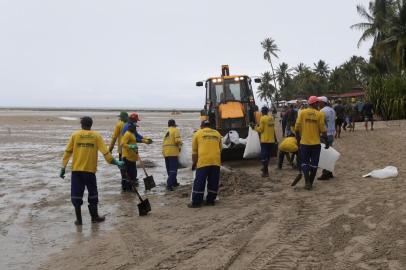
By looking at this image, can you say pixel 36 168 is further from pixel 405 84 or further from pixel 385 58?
pixel 385 58

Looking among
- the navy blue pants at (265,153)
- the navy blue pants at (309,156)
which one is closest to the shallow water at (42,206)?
the navy blue pants at (265,153)

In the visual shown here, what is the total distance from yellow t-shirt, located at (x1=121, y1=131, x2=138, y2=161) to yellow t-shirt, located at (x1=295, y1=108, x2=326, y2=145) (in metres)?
3.15

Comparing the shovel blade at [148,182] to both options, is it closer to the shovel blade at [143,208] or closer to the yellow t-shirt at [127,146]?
the yellow t-shirt at [127,146]

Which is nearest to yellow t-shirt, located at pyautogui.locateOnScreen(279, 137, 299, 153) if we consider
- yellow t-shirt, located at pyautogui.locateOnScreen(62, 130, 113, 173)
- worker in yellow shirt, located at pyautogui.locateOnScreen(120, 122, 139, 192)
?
worker in yellow shirt, located at pyautogui.locateOnScreen(120, 122, 139, 192)

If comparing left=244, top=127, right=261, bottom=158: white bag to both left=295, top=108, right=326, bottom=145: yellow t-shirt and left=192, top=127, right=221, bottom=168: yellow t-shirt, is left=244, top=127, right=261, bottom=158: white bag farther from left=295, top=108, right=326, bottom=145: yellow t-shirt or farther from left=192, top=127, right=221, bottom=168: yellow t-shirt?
left=192, top=127, right=221, bottom=168: yellow t-shirt

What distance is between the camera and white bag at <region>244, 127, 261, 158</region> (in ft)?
39.3

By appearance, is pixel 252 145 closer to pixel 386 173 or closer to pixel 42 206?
pixel 386 173

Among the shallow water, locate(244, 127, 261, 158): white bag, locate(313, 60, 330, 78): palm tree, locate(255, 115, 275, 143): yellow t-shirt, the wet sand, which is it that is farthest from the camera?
locate(313, 60, 330, 78): palm tree

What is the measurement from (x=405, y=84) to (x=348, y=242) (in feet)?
95.2

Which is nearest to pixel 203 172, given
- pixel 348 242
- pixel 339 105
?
pixel 348 242

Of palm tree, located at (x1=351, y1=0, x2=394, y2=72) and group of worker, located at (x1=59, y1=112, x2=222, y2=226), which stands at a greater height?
palm tree, located at (x1=351, y1=0, x2=394, y2=72)

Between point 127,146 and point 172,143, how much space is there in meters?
1.03

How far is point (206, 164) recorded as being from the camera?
26.1 feet

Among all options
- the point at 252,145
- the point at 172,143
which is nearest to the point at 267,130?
the point at 252,145
